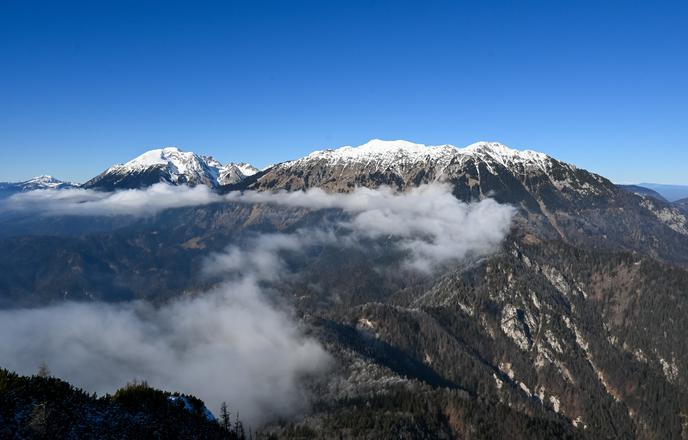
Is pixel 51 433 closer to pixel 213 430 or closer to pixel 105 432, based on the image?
pixel 105 432

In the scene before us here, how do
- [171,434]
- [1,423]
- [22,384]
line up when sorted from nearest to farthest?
1. [1,423]
2. [22,384]
3. [171,434]

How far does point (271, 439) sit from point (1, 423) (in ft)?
454

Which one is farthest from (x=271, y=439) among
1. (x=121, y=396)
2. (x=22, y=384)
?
(x=22, y=384)

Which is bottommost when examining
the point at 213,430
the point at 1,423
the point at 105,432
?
the point at 213,430

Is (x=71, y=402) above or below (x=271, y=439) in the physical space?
above

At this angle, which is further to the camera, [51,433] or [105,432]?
[105,432]

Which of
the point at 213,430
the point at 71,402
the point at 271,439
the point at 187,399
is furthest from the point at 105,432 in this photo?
the point at 271,439

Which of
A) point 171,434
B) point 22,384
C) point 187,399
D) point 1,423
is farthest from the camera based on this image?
point 187,399

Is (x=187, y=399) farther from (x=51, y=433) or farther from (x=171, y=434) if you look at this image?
(x=51, y=433)

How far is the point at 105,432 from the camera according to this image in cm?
7600

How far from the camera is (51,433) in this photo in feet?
230

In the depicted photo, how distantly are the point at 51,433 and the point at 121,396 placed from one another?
61.7ft

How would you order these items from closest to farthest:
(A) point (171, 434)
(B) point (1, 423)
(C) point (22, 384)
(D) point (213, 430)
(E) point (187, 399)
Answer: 1. (B) point (1, 423)
2. (C) point (22, 384)
3. (A) point (171, 434)
4. (D) point (213, 430)
5. (E) point (187, 399)

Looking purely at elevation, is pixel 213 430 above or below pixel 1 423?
below
